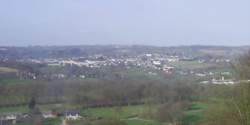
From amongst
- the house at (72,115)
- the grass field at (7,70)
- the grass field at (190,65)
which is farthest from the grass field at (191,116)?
the grass field at (190,65)

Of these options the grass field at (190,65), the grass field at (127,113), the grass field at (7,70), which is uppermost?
the grass field at (7,70)

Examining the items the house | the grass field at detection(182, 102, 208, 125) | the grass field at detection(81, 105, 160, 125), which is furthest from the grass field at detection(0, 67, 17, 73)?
the grass field at detection(182, 102, 208, 125)

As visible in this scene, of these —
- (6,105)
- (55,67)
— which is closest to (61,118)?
(6,105)

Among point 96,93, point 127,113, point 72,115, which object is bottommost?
point 127,113

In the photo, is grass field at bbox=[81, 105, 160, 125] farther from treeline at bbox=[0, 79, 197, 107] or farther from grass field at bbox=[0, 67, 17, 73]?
grass field at bbox=[0, 67, 17, 73]

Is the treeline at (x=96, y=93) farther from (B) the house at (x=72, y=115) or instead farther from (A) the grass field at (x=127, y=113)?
(B) the house at (x=72, y=115)

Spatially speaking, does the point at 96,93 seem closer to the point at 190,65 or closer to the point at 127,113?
the point at 127,113

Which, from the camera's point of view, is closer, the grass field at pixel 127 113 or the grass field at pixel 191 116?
the grass field at pixel 191 116

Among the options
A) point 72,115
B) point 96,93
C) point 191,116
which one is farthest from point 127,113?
point 96,93
